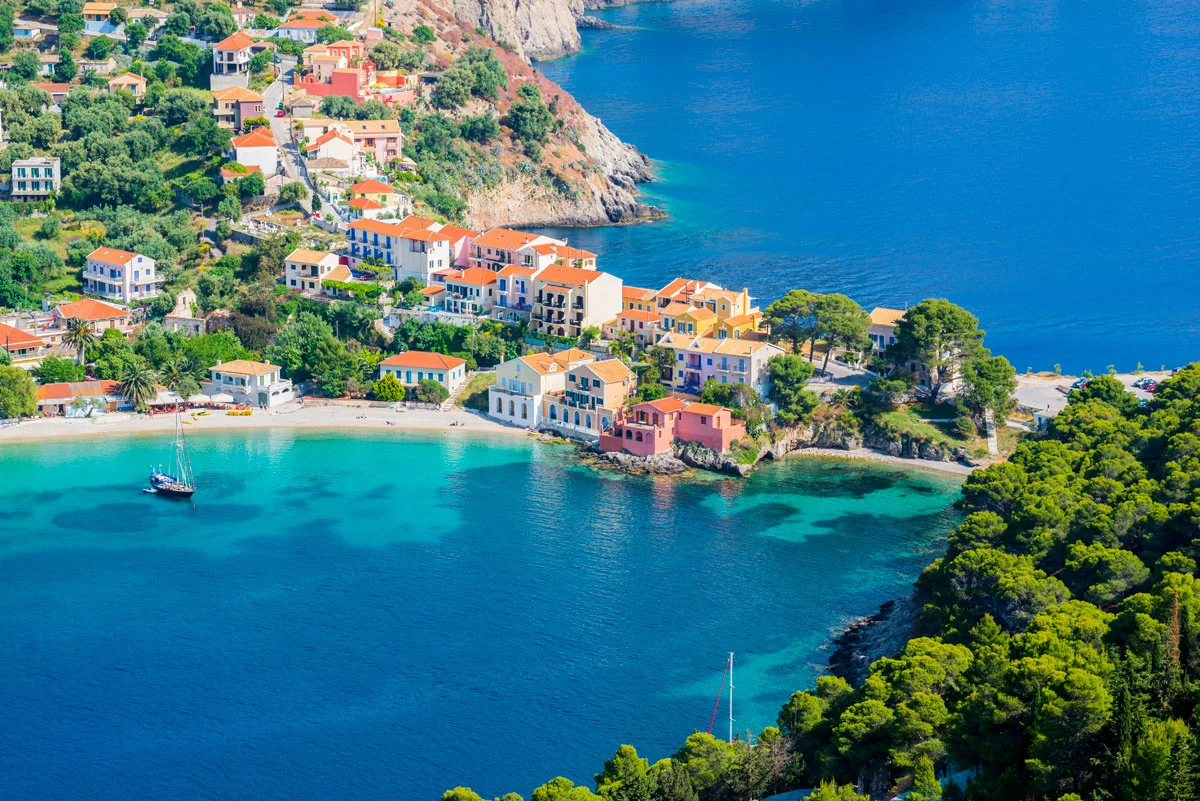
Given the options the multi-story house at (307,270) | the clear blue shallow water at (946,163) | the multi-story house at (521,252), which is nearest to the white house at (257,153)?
the multi-story house at (307,270)

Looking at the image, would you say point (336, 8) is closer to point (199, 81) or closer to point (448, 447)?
point (199, 81)

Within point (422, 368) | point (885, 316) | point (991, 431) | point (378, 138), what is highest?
point (378, 138)

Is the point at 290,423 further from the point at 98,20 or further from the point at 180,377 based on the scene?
the point at 98,20

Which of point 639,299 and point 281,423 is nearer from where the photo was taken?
point 281,423

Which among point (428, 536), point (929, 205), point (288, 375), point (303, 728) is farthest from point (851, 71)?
point (303, 728)

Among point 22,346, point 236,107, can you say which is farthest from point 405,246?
point 236,107

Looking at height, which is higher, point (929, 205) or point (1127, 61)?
point (1127, 61)

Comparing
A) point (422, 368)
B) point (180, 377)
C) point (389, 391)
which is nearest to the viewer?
point (389, 391)
